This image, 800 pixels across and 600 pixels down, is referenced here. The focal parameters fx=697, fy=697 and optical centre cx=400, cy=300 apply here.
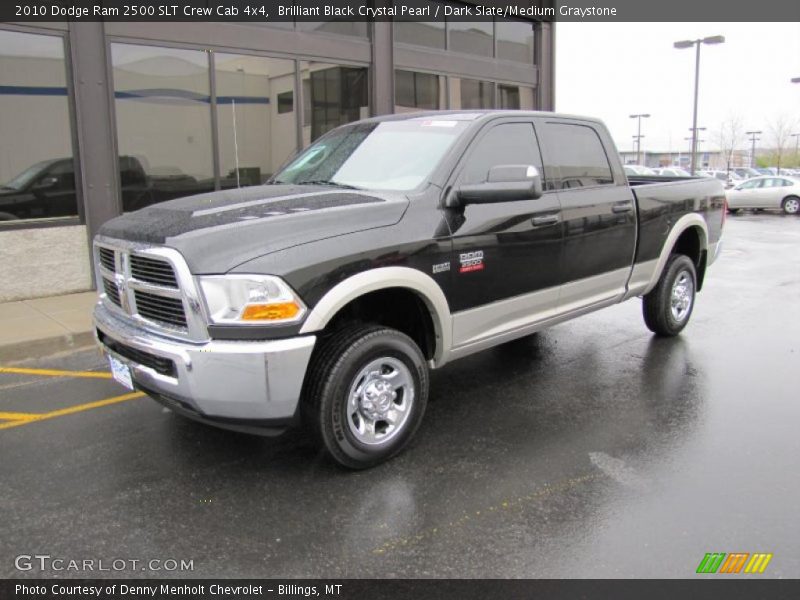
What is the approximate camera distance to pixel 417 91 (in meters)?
13.2

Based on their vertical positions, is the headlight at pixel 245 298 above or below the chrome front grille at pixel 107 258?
below

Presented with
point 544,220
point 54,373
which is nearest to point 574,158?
point 544,220

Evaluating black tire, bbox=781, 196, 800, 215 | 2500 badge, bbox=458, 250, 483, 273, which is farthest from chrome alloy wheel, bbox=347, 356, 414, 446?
black tire, bbox=781, 196, 800, 215

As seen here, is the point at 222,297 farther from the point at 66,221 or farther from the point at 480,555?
the point at 66,221

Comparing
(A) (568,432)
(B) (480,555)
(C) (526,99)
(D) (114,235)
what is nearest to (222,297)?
(D) (114,235)

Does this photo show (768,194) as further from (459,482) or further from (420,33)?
(459,482)

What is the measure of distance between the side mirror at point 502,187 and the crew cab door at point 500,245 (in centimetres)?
13

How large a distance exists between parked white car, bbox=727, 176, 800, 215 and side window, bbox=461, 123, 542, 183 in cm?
2176

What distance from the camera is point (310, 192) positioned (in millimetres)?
4336

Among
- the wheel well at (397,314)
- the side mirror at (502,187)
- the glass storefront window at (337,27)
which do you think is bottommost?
the wheel well at (397,314)

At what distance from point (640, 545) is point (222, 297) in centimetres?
224

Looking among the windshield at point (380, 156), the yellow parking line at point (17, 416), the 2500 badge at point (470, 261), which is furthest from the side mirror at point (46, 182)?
the 2500 badge at point (470, 261)

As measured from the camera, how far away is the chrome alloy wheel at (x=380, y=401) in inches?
150

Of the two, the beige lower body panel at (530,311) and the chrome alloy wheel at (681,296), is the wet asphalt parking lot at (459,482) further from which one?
the chrome alloy wheel at (681,296)
